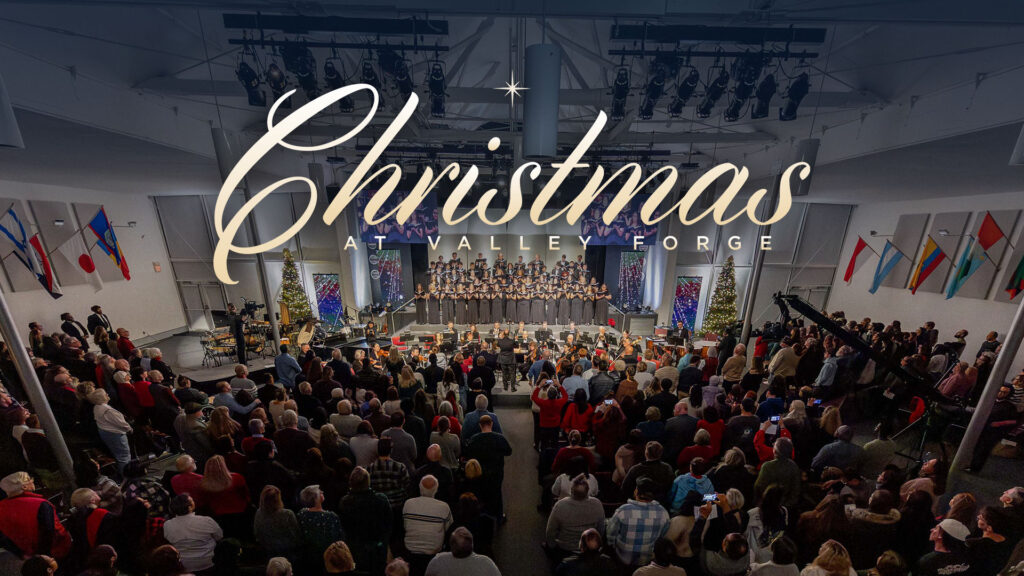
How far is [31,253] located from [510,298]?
11.7m

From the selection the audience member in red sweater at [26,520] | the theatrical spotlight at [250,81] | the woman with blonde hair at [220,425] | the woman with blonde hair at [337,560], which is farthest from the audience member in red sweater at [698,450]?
the theatrical spotlight at [250,81]

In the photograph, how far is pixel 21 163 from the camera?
6246mm

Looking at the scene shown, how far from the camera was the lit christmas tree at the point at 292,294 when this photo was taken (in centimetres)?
1127

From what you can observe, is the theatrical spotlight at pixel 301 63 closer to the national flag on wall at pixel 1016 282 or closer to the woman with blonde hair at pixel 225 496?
the woman with blonde hair at pixel 225 496

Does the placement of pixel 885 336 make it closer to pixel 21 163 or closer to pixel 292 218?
pixel 21 163

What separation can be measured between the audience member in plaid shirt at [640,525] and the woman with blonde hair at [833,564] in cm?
84

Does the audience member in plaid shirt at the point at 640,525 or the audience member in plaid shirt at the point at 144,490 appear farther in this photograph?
the audience member in plaid shirt at the point at 144,490

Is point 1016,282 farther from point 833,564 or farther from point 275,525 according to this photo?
point 275,525

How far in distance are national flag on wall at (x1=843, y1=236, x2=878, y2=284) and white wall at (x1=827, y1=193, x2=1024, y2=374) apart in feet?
0.49

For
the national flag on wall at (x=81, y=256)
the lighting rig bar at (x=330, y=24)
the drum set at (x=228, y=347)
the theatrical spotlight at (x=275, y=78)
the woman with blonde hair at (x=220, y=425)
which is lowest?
the drum set at (x=228, y=347)

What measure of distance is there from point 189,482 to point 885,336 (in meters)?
10.1

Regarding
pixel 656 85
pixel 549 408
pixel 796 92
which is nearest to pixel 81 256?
pixel 549 408

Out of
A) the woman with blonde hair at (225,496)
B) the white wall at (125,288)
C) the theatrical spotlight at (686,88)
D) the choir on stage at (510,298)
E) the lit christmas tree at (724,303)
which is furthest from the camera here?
the choir on stage at (510,298)

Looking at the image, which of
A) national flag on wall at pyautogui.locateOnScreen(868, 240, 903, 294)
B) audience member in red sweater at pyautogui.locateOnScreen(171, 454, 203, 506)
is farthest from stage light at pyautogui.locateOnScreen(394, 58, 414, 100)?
national flag on wall at pyautogui.locateOnScreen(868, 240, 903, 294)
